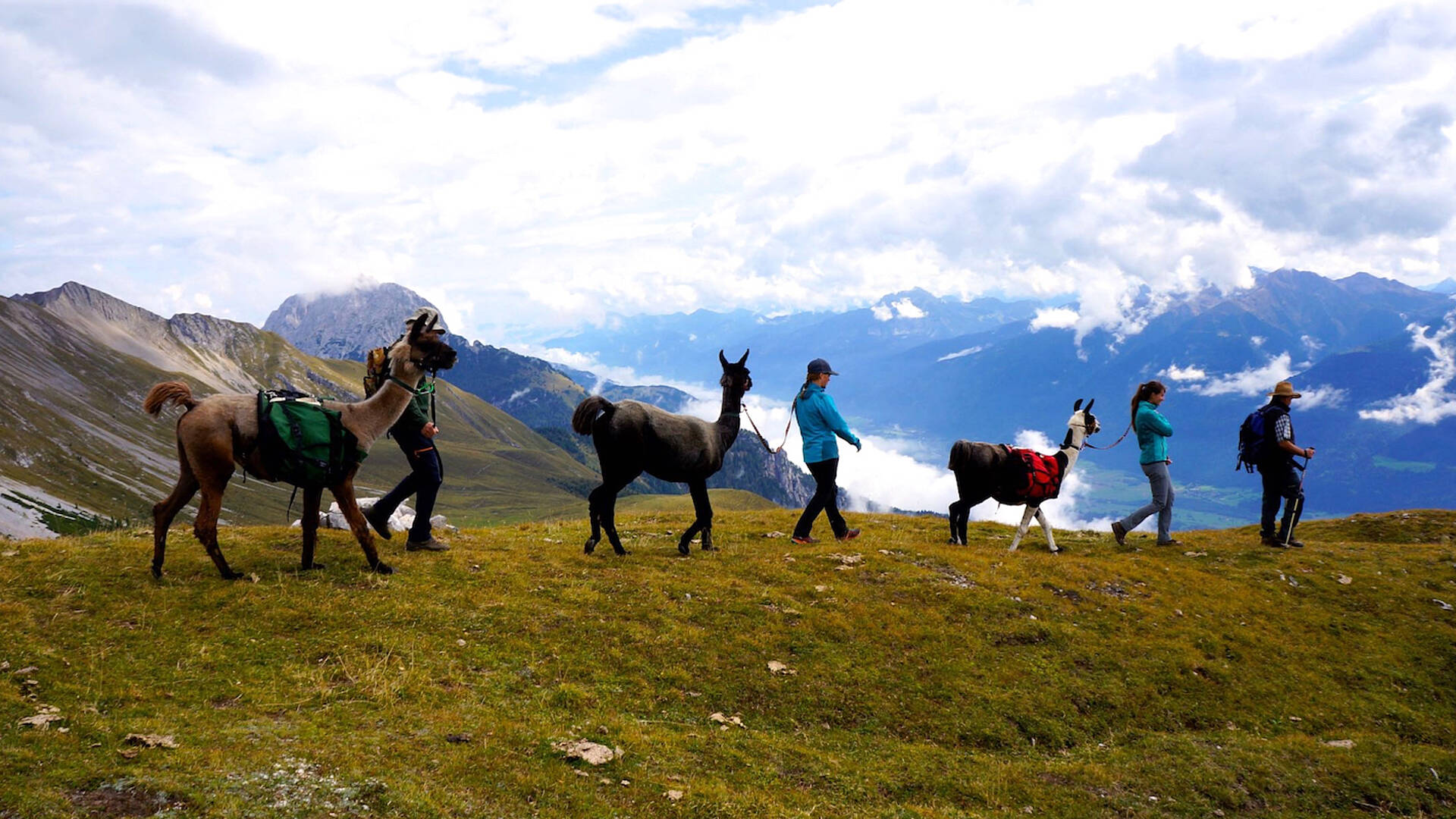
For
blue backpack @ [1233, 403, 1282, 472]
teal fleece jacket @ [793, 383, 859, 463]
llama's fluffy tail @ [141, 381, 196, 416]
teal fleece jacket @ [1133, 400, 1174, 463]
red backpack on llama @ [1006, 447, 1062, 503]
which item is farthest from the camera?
blue backpack @ [1233, 403, 1282, 472]

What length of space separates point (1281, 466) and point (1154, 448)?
13.0 feet

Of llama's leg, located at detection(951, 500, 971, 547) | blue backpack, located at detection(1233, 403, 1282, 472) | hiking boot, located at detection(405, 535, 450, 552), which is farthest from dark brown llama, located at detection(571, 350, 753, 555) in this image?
blue backpack, located at detection(1233, 403, 1282, 472)

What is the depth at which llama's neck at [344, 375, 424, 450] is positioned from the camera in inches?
483

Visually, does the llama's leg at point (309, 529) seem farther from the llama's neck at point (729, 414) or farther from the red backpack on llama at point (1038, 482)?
the red backpack on llama at point (1038, 482)

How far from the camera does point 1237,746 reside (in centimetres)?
1116

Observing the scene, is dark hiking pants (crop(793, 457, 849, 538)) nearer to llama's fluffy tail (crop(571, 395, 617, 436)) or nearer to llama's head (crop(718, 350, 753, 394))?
llama's head (crop(718, 350, 753, 394))

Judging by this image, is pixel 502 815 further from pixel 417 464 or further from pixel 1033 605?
pixel 1033 605

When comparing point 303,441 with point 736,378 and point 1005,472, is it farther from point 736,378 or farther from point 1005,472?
point 1005,472

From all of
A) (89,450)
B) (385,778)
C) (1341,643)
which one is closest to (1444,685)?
(1341,643)

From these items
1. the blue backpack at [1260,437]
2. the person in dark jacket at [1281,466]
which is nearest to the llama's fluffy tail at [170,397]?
the blue backpack at [1260,437]

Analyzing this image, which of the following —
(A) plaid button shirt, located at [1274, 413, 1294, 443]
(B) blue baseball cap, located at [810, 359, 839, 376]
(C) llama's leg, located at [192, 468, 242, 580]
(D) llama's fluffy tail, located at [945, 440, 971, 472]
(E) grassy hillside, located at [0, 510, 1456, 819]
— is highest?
(A) plaid button shirt, located at [1274, 413, 1294, 443]

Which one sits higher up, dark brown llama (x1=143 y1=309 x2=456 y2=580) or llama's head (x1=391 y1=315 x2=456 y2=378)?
Answer: llama's head (x1=391 y1=315 x2=456 y2=378)

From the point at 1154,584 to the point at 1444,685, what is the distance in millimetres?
4924

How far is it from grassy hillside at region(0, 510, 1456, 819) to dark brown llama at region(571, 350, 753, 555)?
1485 mm
